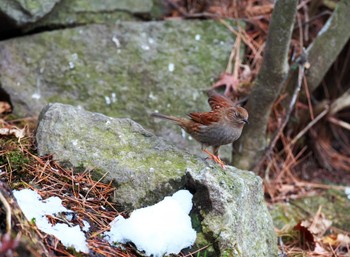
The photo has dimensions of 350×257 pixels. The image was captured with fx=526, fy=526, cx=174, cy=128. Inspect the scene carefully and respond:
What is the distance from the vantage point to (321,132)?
604 centimetres

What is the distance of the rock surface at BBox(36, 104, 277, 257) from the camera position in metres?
3.06

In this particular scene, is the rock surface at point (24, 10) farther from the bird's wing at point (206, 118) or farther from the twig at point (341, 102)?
the twig at point (341, 102)

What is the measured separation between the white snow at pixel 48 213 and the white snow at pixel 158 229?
210mm

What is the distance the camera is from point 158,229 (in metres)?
2.91

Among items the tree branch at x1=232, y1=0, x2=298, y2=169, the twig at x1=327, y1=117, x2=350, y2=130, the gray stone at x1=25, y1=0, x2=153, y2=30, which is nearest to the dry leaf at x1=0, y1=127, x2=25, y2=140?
the gray stone at x1=25, y1=0, x2=153, y2=30

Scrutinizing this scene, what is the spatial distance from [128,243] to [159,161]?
2.33 feet

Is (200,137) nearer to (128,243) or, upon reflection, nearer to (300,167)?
(128,243)

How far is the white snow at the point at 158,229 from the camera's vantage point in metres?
2.86

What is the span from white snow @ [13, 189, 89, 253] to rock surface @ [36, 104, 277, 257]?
439 millimetres

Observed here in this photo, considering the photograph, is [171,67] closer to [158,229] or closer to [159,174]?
[159,174]

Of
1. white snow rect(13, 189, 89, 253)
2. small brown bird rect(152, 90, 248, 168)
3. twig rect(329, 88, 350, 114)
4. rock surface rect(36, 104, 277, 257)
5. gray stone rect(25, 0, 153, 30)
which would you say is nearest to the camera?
white snow rect(13, 189, 89, 253)

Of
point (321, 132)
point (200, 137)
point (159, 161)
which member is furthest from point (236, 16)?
point (159, 161)

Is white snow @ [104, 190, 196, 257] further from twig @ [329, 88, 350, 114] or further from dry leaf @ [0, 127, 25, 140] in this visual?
twig @ [329, 88, 350, 114]

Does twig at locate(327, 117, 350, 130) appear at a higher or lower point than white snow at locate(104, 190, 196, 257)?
lower
